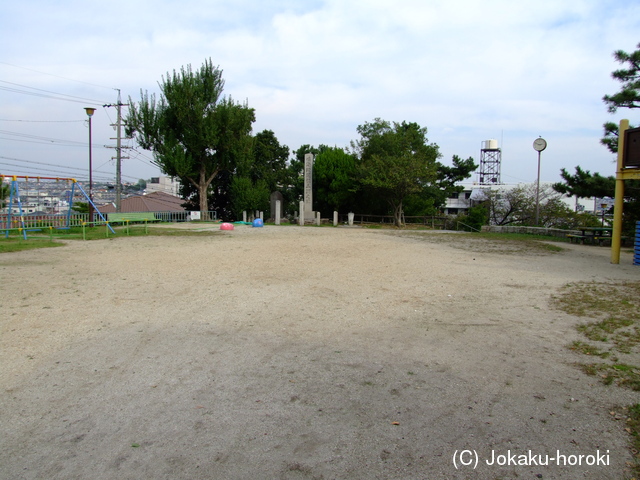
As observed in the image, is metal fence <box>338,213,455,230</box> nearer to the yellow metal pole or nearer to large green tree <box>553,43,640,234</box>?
large green tree <box>553,43,640,234</box>

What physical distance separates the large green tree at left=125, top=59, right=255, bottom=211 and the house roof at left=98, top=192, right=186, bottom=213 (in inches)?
514

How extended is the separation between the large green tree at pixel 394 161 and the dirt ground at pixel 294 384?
20745mm

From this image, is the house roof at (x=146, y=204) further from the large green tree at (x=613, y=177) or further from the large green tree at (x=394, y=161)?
the large green tree at (x=613, y=177)

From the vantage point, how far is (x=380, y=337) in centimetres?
517

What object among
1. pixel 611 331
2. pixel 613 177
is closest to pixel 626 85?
pixel 613 177

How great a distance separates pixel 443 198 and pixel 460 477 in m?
35.9

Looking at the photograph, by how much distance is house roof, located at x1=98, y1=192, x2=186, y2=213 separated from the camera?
163ft

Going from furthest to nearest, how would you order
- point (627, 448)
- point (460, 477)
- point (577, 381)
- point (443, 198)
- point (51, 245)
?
point (443, 198) → point (51, 245) → point (577, 381) → point (627, 448) → point (460, 477)

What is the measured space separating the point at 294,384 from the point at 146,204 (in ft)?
174

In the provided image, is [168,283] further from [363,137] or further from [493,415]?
[363,137]

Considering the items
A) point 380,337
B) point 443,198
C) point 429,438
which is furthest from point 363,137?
point 429,438

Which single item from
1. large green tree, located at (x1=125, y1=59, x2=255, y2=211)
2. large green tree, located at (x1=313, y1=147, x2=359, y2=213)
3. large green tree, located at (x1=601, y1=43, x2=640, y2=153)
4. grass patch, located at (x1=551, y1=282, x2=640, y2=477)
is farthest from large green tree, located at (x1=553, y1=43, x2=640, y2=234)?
large green tree, located at (x1=125, y1=59, x2=255, y2=211)

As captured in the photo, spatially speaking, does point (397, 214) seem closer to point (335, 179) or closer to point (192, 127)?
point (335, 179)

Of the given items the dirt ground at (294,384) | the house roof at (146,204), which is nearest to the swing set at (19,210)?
the dirt ground at (294,384)
